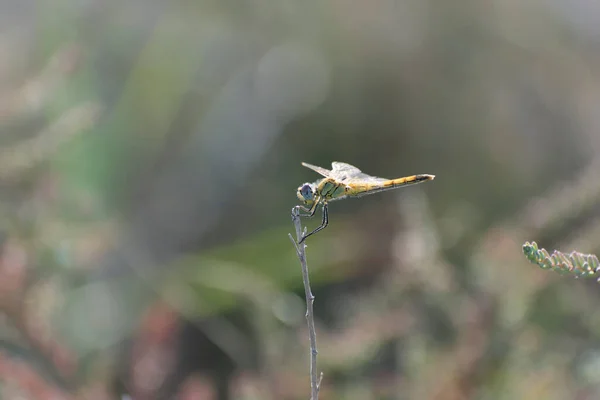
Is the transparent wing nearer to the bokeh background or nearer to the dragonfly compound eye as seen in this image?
the dragonfly compound eye

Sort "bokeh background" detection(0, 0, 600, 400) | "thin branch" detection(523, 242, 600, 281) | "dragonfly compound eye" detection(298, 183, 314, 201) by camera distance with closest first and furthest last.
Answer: "thin branch" detection(523, 242, 600, 281), "dragonfly compound eye" detection(298, 183, 314, 201), "bokeh background" detection(0, 0, 600, 400)

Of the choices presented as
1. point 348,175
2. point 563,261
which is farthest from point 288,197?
point 563,261

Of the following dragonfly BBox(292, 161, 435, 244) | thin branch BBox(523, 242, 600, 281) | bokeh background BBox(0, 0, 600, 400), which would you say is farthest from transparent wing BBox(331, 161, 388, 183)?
thin branch BBox(523, 242, 600, 281)

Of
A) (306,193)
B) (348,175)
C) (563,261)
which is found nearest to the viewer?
(563,261)

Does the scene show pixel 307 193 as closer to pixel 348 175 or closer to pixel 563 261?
pixel 348 175

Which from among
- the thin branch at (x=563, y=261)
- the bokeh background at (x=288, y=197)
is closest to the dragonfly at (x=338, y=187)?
the bokeh background at (x=288, y=197)

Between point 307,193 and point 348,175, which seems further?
point 348,175

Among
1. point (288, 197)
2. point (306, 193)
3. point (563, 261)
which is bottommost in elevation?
point (563, 261)

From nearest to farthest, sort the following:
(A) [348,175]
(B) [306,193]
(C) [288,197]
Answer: (B) [306,193], (A) [348,175], (C) [288,197]

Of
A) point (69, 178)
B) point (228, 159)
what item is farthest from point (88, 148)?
point (228, 159)

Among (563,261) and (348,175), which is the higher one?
(348,175)
